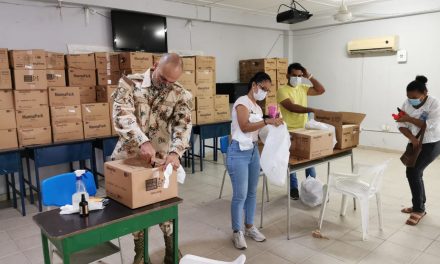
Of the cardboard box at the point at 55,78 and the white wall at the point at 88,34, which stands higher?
the white wall at the point at 88,34

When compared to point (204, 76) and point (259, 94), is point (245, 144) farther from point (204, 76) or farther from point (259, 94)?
point (204, 76)

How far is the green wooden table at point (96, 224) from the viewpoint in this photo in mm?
1582

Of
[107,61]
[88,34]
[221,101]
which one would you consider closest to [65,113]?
[107,61]

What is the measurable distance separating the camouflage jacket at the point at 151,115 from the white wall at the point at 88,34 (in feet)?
10.4

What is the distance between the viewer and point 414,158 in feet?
10.8

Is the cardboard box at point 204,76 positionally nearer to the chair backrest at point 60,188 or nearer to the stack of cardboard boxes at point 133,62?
the stack of cardboard boxes at point 133,62

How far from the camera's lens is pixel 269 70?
691 cm

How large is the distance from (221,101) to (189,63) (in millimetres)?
885

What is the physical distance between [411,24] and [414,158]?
3.97 meters


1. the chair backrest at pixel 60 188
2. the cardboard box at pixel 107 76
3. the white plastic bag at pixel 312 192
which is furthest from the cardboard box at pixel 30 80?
the white plastic bag at pixel 312 192

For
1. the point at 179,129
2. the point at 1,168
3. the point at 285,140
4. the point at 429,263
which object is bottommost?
the point at 429,263

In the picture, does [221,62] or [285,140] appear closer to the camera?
[285,140]

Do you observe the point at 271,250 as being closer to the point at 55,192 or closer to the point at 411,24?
the point at 55,192

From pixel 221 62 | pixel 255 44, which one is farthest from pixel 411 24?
pixel 221 62
